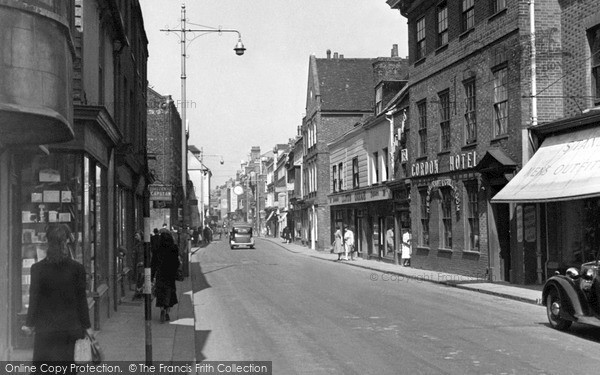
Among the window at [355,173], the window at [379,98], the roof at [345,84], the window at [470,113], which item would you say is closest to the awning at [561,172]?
the window at [470,113]

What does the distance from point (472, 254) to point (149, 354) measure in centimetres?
1640

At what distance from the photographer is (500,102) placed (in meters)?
21.4

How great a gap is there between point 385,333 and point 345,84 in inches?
1681

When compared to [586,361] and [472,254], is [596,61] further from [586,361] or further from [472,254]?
[586,361]

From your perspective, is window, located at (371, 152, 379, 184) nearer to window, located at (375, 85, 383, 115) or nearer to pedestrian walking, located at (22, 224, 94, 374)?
window, located at (375, 85, 383, 115)

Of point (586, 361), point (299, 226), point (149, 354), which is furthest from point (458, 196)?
point (299, 226)

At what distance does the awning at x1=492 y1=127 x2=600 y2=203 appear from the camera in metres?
15.4

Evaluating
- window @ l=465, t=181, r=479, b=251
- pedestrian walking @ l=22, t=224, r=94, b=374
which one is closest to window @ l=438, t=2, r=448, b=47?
window @ l=465, t=181, r=479, b=251

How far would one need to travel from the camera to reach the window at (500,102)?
68.9 ft

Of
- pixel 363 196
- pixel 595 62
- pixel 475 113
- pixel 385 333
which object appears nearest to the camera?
pixel 385 333

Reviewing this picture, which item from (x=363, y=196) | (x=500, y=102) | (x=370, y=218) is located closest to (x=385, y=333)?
(x=500, y=102)

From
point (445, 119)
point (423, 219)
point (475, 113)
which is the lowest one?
point (423, 219)

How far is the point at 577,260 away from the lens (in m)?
18.1

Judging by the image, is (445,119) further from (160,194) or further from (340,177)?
(340,177)
